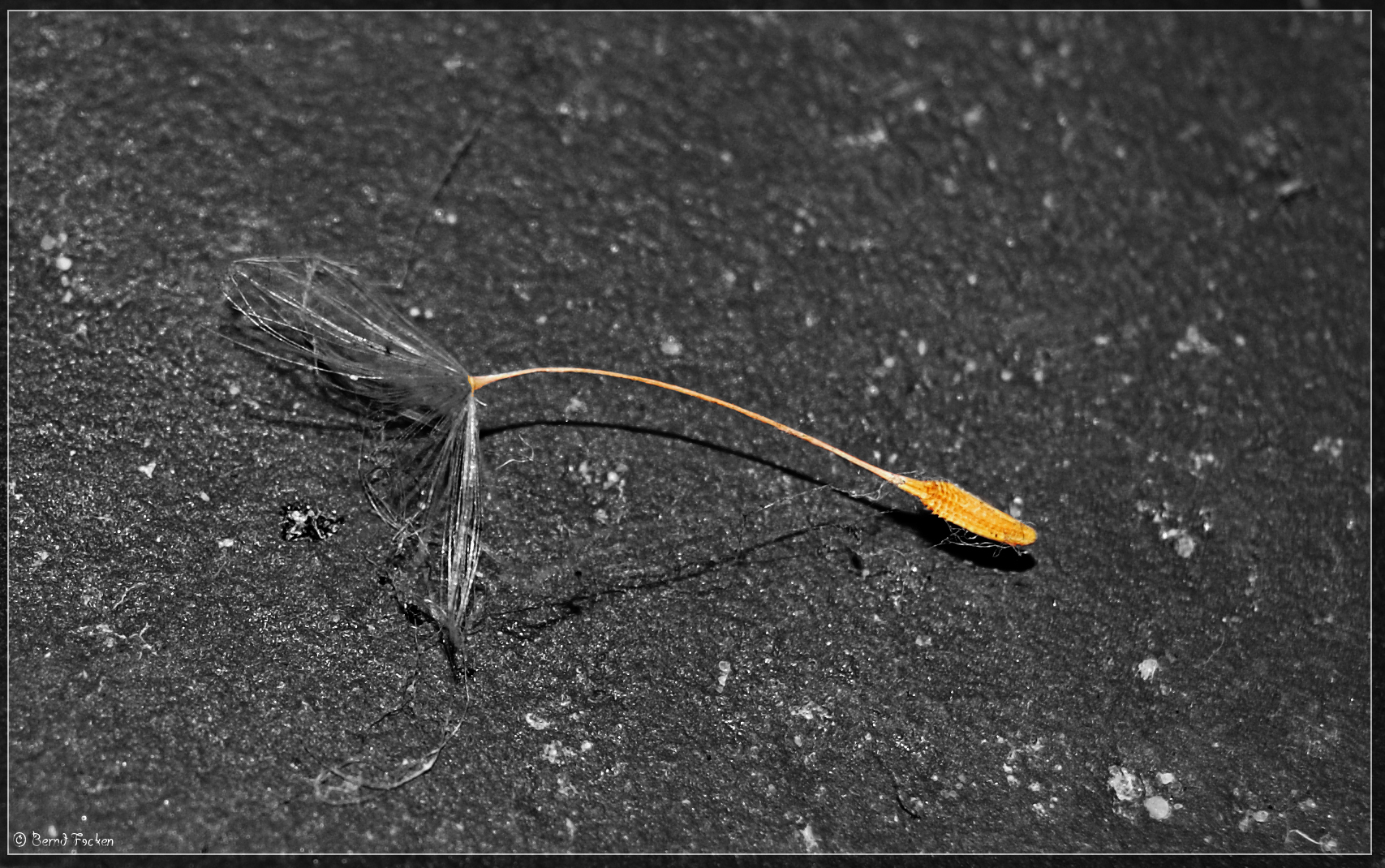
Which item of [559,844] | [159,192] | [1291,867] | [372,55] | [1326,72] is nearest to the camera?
[559,844]

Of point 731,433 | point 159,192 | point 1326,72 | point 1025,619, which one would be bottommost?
point 1025,619

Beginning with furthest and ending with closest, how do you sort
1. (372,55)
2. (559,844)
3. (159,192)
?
1. (372,55)
2. (159,192)
3. (559,844)

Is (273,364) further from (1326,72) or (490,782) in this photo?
(1326,72)

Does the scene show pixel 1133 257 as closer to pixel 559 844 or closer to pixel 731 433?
pixel 731 433

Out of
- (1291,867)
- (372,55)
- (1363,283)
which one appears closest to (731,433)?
(372,55)

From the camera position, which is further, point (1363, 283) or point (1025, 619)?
point (1363, 283)

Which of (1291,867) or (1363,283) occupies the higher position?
(1363,283)

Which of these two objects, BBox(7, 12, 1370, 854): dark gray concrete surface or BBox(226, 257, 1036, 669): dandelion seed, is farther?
BBox(226, 257, 1036, 669): dandelion seed

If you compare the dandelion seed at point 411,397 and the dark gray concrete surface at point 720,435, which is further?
the dandelion seed at point 411,397
